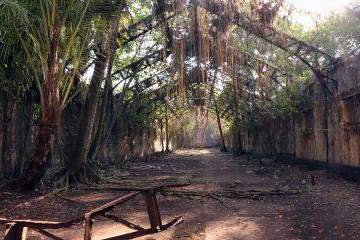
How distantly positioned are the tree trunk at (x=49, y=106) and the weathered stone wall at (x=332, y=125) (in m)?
6.93

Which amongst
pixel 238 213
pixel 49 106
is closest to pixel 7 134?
pixel 49 106

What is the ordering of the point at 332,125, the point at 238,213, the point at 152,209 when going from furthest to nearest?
the point at 332,125
the point at 238,213
the point at 152,209

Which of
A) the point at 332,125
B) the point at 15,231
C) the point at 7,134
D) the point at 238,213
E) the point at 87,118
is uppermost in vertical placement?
the point at 87,118

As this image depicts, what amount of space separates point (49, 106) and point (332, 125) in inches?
310

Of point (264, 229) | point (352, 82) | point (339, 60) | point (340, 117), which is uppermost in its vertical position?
point (339, 60)

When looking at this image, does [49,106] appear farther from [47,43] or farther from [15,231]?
[15,231]

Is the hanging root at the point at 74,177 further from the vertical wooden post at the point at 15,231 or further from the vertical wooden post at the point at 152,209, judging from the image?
the vertical wooden post at the point at 152,209

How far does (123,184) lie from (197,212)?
492cm

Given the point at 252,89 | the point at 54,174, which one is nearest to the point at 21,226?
the point at 54,174

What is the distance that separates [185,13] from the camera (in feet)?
30.1

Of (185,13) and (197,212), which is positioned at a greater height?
(185,13)

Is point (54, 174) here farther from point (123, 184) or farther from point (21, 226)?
point (21, 226)

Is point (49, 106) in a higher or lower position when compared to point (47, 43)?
lower

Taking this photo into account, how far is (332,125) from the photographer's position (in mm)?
11859
